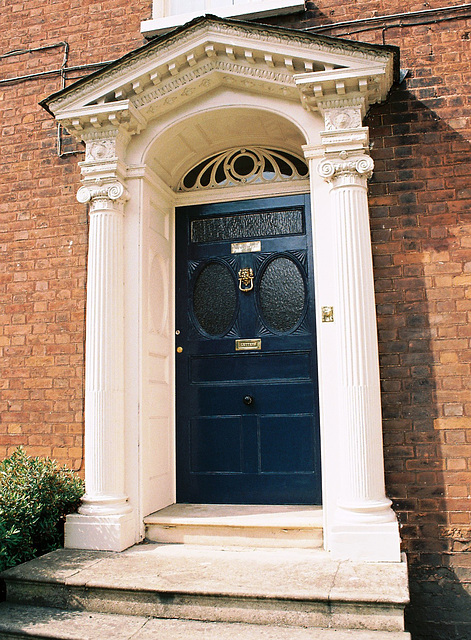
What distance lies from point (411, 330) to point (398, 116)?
5.49ft

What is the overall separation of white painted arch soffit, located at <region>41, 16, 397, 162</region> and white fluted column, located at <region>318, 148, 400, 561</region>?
21.0 inches

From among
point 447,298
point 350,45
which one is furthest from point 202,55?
point 447,298

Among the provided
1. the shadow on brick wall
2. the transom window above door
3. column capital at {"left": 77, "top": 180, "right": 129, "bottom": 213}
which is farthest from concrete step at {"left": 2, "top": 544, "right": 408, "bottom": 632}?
the transom window above door

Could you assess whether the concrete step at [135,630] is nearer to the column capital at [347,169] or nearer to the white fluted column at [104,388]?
the white fluted column at [104,388]

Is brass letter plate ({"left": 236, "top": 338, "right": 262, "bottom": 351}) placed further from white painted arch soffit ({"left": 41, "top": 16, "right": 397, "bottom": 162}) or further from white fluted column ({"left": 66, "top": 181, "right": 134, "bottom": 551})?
white painted arch soffit ({"left": 41, "top": 16, "right": 397, "bottom": 162})

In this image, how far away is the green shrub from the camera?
384cm

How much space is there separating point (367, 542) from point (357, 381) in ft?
3.36

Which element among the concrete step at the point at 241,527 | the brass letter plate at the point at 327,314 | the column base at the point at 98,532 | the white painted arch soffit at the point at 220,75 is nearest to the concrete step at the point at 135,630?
the column base at the point at 98,532

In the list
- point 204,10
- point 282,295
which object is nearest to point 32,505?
point 282,295

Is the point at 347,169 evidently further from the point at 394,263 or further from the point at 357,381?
the point at 357,381

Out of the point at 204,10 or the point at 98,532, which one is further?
the point at 204,10

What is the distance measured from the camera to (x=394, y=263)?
4.31m

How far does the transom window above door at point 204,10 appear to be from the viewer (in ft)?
16.0

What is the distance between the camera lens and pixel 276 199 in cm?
498
